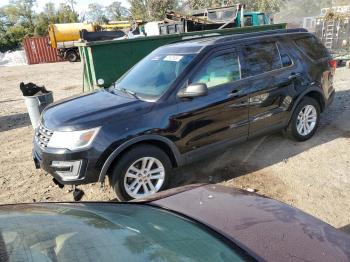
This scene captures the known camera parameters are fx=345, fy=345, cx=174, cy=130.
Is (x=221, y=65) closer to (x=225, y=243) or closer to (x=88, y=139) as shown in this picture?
(x=88, y=139)

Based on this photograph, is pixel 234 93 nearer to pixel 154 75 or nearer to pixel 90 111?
pixel 154 75

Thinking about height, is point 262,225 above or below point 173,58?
below

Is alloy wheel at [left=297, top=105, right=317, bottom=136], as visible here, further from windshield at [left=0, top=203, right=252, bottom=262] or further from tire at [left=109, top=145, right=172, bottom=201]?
windshield at [left=0, top=203, right=252, bottom=262]

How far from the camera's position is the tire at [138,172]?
3.94 meters

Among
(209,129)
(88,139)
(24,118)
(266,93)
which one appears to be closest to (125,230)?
(88,139)

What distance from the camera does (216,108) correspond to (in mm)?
4492

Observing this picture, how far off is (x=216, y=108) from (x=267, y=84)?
1.00 metres

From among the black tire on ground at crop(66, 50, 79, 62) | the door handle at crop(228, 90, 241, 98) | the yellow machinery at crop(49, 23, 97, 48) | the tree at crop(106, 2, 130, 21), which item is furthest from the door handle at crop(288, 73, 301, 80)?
the tree at crop(106, 2, 130, 21)

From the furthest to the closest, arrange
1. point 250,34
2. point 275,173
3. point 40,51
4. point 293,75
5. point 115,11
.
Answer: point 115,11 → point 40,51 → point 293,75 → point 250,34 → point 275,173

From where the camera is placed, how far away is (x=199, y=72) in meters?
4.39

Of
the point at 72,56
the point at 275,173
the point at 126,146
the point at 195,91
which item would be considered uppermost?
the point at 195,91

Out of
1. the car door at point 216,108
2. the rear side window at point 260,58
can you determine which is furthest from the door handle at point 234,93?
the rear side window at point 260,58

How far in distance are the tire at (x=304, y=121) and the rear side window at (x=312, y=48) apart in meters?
0.74

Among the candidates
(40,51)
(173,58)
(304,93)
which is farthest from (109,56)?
(40,51)
